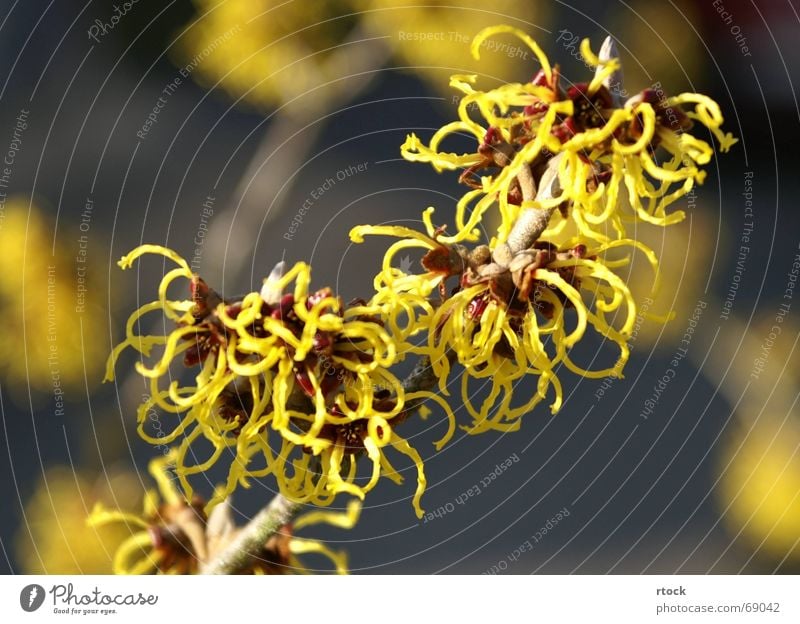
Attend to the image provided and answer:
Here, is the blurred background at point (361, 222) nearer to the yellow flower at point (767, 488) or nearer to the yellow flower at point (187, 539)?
the yellow flower at point (767, 488)

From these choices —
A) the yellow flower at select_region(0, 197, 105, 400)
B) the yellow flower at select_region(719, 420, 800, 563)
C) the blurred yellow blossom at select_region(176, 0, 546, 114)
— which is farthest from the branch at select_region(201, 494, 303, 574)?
the yellow flower at select_region(719, 420, 800, 563)

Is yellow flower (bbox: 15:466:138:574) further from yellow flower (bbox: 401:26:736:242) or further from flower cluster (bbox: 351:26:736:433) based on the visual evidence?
yellow flower (bbox: 401:26:736:242)

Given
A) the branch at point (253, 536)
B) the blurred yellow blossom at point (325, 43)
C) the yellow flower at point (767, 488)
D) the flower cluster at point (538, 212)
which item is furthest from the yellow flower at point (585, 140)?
the yellow flower at point (767, 488)

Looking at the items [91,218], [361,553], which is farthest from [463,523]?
[91,218]

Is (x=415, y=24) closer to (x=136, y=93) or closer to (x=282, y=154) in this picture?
(x=282, y=154)

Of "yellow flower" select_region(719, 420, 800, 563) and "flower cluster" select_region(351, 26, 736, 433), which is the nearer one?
"flower cluster" select_region(351, 26, 736, 433)

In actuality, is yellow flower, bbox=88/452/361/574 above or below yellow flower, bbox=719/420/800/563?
above
